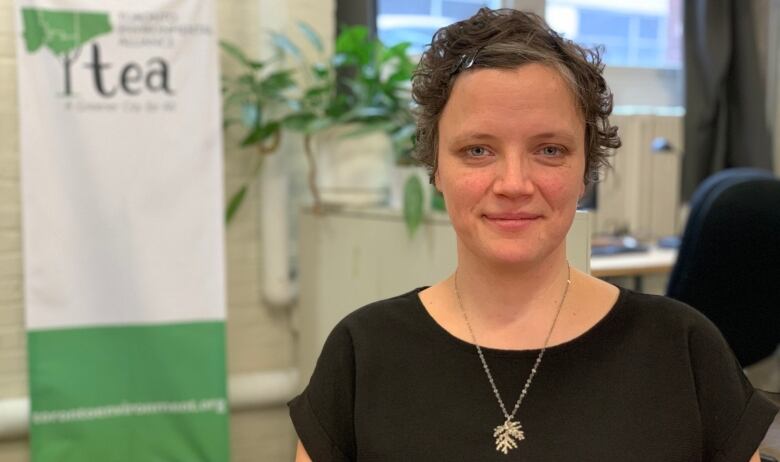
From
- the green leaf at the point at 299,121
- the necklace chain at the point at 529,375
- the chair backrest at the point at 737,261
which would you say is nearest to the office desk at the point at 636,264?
the chair backrest at the point at 737,261

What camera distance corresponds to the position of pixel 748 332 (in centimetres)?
208

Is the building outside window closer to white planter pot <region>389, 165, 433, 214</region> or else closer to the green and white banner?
white planter pot <region>389, 165, 433, 214</region>

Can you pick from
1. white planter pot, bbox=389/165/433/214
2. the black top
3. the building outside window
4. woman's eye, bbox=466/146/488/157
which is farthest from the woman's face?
the building outside window

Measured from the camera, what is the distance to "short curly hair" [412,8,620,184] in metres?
0.93

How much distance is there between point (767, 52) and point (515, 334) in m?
3.02

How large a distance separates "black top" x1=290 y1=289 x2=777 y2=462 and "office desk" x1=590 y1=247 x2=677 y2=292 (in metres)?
1.05

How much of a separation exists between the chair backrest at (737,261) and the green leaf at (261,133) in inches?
48.7

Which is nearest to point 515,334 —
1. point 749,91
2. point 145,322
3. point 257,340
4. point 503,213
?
point 503,213

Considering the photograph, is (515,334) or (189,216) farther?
(189,216)

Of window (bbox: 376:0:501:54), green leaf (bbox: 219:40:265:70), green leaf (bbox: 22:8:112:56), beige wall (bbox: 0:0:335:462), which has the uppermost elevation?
window (bbox: 376:0:501:54)

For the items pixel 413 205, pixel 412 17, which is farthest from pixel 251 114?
pixel 412 17

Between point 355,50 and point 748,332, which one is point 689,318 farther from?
point 355,50

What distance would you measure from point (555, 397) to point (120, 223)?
1590mm

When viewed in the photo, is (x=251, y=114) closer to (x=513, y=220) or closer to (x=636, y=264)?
(x=636, y=264)
